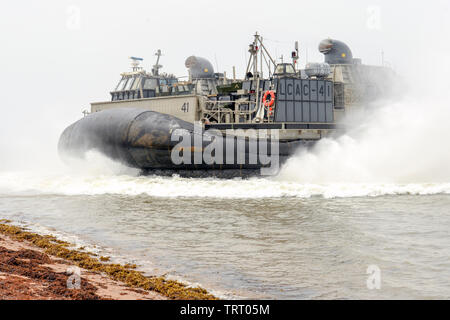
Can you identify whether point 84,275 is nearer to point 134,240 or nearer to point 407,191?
point 134,240

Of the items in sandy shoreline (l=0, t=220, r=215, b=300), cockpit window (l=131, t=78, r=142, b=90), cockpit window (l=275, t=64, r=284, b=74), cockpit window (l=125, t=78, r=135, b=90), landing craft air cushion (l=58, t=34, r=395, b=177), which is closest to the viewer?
sandy shoreline (l=0, t=220, r=215, b=300)

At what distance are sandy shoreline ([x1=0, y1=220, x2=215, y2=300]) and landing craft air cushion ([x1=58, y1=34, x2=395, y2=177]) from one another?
9448mm

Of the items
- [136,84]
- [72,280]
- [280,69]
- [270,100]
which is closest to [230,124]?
[270,100]

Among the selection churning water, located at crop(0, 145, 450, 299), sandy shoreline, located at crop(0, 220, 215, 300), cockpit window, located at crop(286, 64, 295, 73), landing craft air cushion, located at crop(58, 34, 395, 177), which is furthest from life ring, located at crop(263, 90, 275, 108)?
sandy shoreline, located at crop(0, 220, 215, 300)

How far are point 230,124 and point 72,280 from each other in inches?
509

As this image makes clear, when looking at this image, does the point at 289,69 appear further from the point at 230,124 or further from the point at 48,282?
the point at 48,282

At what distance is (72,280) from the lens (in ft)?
20.5

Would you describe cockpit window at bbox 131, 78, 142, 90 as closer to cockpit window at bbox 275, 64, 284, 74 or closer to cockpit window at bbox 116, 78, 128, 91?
cockpit window at bbox 116, 78, 128, 91

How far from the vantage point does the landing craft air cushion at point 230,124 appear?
17547 mm

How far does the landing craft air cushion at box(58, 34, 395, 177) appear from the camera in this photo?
1755 cm

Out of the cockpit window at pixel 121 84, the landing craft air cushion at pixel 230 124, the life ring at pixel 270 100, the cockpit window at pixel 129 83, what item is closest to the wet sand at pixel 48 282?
the landing craft air cushion at pixel 230 124
